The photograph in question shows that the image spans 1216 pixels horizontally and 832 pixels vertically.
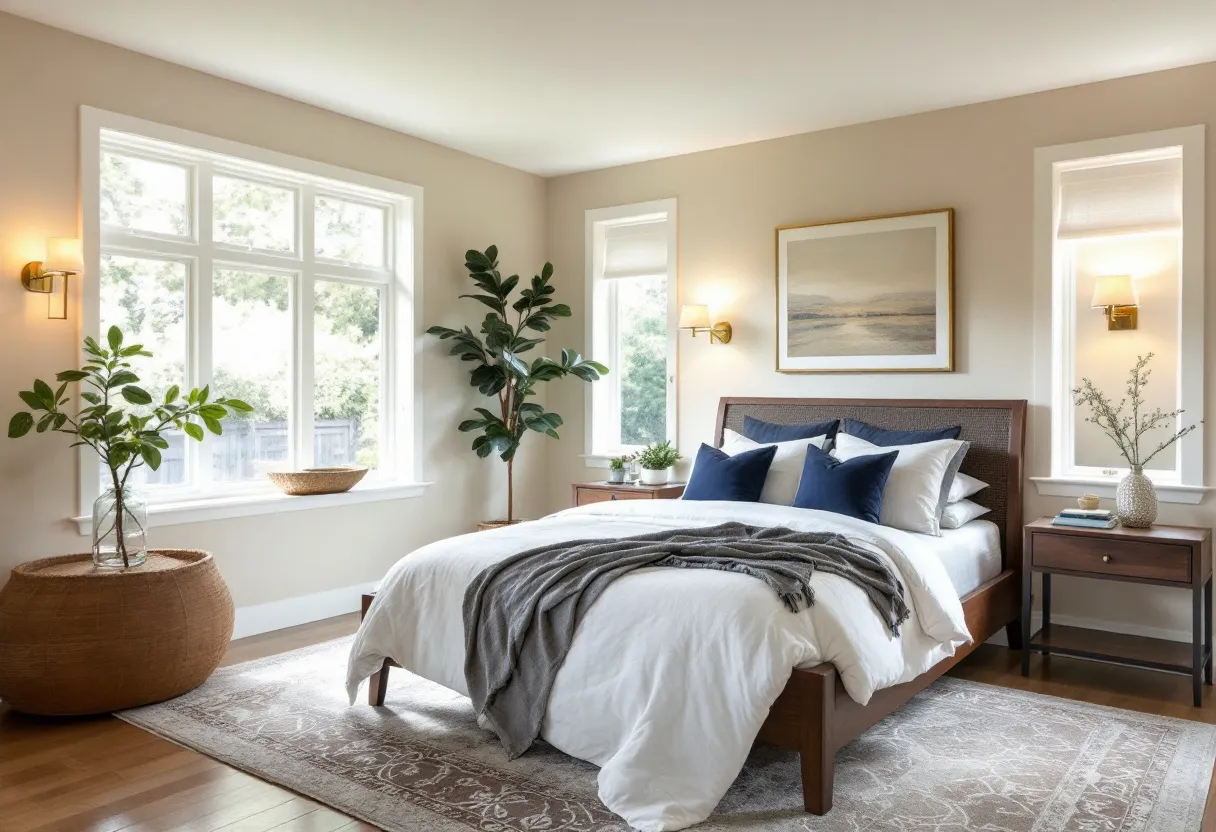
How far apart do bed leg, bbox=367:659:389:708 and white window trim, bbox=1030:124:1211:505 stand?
318 centimetres

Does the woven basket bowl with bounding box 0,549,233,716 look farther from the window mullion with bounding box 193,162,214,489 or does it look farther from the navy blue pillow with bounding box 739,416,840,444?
the navy blue pillow with bounding box 739,416,840,444

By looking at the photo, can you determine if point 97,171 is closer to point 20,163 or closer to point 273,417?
point 20,163

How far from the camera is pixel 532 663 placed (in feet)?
10.1

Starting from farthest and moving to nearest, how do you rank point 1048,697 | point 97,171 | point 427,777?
point 97,171, point 1048,697, point 427,777

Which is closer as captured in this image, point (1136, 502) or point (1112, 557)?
point (1112, 557)

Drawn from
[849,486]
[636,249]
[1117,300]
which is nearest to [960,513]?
[849,486]

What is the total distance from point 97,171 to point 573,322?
3048 millimetres

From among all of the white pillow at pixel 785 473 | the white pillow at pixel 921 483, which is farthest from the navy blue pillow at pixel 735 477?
the white pillow at pixel 921 483

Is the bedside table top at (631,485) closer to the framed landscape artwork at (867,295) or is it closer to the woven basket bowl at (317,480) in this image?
the framed landscape artwork at (867,295)

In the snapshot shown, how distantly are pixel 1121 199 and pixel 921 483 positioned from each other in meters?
1.72

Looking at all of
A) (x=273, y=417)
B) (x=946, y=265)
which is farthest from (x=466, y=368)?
(x=946, y=265)

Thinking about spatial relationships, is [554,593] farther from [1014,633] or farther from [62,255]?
[1014,633]

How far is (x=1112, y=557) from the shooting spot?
396 cm

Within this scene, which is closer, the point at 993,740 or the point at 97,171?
the point at 993,740
